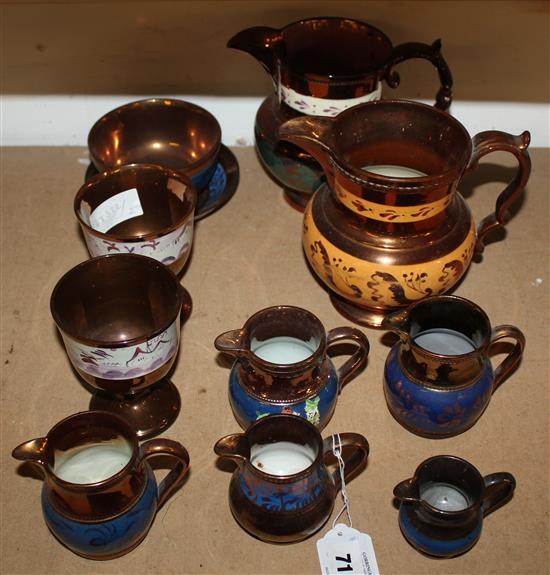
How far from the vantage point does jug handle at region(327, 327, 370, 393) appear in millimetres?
1142

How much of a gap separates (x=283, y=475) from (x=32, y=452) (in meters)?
0.29

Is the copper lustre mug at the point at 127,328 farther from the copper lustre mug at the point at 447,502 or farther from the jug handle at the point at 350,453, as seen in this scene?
the copper lustre mug at the point at 447,502

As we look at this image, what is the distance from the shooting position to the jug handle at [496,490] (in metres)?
1.05

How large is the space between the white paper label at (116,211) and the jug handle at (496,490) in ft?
2.17

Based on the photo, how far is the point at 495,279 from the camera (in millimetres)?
1448

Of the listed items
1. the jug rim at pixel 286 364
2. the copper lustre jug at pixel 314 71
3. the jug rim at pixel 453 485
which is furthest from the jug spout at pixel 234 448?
the copper lustre jug at pixel 314 71

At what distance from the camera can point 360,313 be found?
136 cm

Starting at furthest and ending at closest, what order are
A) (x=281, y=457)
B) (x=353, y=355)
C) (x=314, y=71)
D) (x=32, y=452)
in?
(x=314, y=71) < (x=353, y=355) < (x=281, y=457) < (x=32, y=452)

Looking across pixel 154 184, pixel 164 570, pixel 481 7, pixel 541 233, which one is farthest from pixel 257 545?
pixel 481 7

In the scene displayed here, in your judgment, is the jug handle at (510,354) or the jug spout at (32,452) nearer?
the jug spout at (32,452)

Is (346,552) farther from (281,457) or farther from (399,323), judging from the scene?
(399,323)

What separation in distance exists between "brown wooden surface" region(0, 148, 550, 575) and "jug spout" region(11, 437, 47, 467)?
0.16 meters

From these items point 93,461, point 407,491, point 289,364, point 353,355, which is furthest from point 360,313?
point 93,461

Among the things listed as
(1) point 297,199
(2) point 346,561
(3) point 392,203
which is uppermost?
(3) point 392,203
